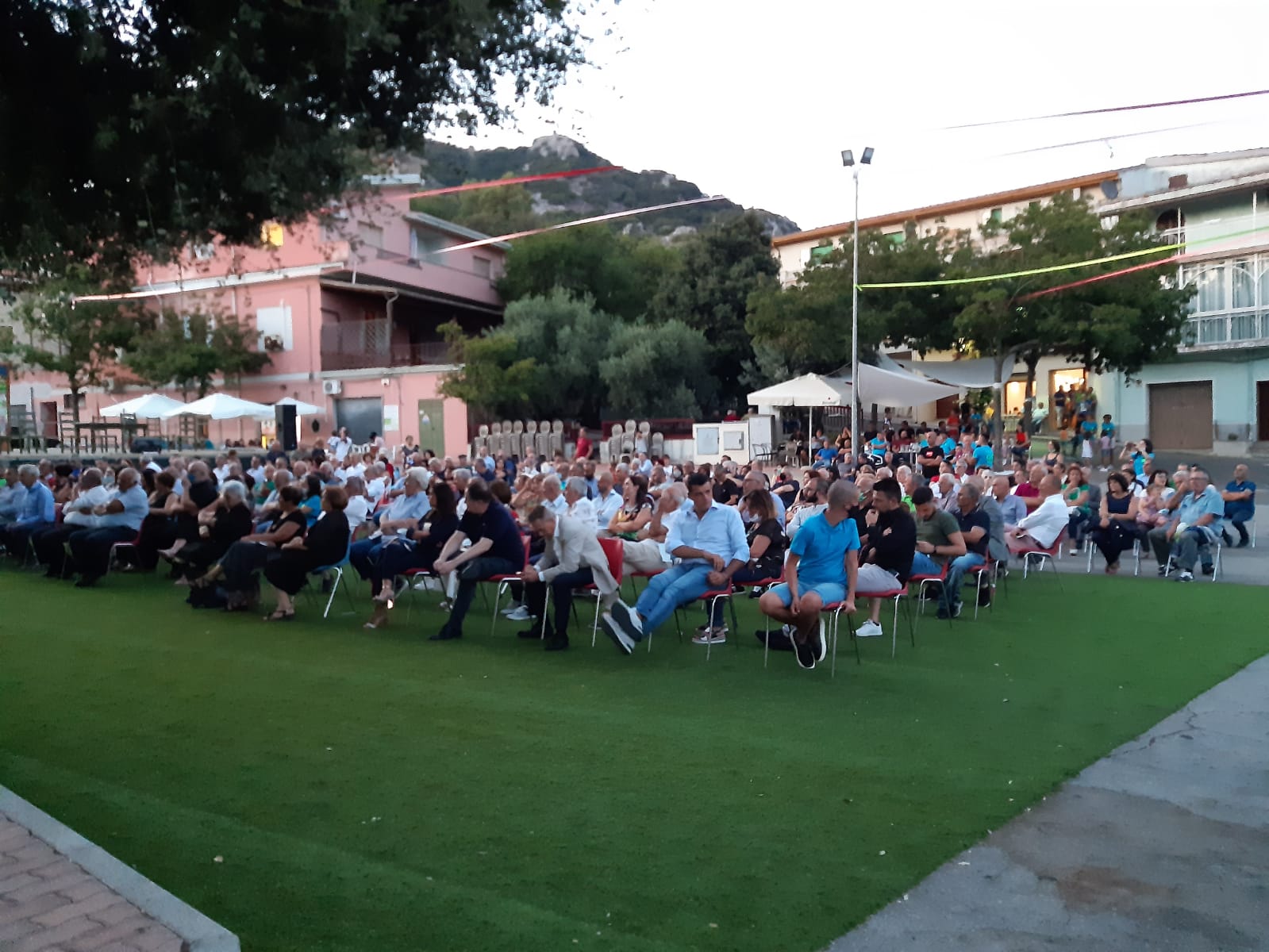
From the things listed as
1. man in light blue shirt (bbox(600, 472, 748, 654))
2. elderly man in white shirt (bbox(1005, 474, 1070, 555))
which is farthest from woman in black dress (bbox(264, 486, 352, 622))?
elderly man in white shirt (bbox(1005, 474, 1070, 555))

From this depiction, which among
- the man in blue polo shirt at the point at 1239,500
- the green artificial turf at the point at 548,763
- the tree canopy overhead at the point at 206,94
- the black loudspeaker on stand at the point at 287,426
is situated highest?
the tree canopy overhead at the point at 206,94

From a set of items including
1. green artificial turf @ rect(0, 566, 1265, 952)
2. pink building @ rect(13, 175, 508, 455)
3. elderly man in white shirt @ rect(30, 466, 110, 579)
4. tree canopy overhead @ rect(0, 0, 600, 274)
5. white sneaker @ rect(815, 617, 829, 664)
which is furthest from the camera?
pink building @ rect(13, 175, 508, 455)

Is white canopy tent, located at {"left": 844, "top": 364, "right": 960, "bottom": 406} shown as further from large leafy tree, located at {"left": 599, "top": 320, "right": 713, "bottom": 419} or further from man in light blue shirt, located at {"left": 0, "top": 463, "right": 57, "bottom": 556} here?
man in light blue shirt, located at {"left": 0, "top": 463, "right": 57, "bottom": 556}

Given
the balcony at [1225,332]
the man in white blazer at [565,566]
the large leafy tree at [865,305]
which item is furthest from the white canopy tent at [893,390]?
the man in white blazer at [565,566]

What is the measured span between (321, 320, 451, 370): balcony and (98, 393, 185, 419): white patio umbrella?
691 centimetres

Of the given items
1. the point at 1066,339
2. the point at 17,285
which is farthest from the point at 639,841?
the point at 1066,339

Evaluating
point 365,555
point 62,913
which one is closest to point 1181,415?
point 365,555

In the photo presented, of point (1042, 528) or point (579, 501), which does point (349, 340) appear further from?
point (1042, 528)

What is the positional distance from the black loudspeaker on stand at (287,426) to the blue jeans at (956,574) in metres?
19.9

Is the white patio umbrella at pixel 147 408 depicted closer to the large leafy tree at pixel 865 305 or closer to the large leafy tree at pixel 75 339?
the large leafy tree at pixel 75 339

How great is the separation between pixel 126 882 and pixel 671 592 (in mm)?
5209

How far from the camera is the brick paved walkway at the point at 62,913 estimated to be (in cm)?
322

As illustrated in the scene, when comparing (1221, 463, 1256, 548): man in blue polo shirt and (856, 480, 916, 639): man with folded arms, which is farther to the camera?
(1221, 463, 1256, 548): man in blue polo shirt

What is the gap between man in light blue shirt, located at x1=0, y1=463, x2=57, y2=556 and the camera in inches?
521
